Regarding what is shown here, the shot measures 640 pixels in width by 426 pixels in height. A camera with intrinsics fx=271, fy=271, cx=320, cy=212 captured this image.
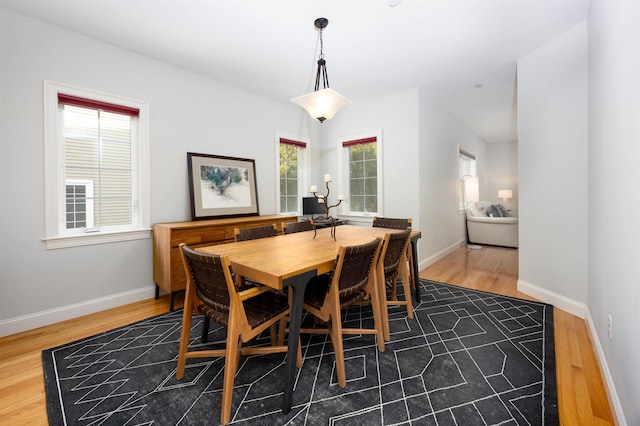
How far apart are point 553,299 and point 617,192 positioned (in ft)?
5.98

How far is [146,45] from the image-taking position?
2.82 meters

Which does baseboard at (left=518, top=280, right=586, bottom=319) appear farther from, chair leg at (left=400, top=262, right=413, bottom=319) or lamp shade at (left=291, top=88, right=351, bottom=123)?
lamp shade at (left=291, top=88, right=351, bottom=123)

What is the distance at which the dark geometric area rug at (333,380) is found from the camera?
141 cm

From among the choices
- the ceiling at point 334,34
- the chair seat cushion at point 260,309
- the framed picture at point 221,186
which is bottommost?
the chair seat cushion at point 260,309

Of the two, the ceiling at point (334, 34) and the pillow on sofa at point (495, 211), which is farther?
the pillow on sofa at point (495, 211)

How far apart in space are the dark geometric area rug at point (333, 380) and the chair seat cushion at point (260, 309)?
45cm

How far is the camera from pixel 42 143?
94.9 inches

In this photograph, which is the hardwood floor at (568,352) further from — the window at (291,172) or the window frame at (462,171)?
the window at (291,172)

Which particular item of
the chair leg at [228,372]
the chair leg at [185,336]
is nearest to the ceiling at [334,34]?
the chair leg at [185,336]

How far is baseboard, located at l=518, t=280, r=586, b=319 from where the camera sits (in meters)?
2.57

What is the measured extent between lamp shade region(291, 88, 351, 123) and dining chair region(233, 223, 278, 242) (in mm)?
1175

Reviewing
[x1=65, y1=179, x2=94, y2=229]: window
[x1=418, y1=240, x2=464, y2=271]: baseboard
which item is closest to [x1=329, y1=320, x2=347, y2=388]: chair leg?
[x1=65, y1=179, x2=94, y2=229]: window

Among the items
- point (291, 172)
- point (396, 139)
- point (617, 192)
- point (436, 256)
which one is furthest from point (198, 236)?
point (436, 256)

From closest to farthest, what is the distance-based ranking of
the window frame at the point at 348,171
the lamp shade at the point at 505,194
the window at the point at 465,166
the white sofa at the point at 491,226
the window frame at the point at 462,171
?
the window frame at the point at 348,171
the white sofa at the point at 491,226
the window frame at the point at 462,171
the window at the point at 465,166
the lamp shade at the point at 505,194
